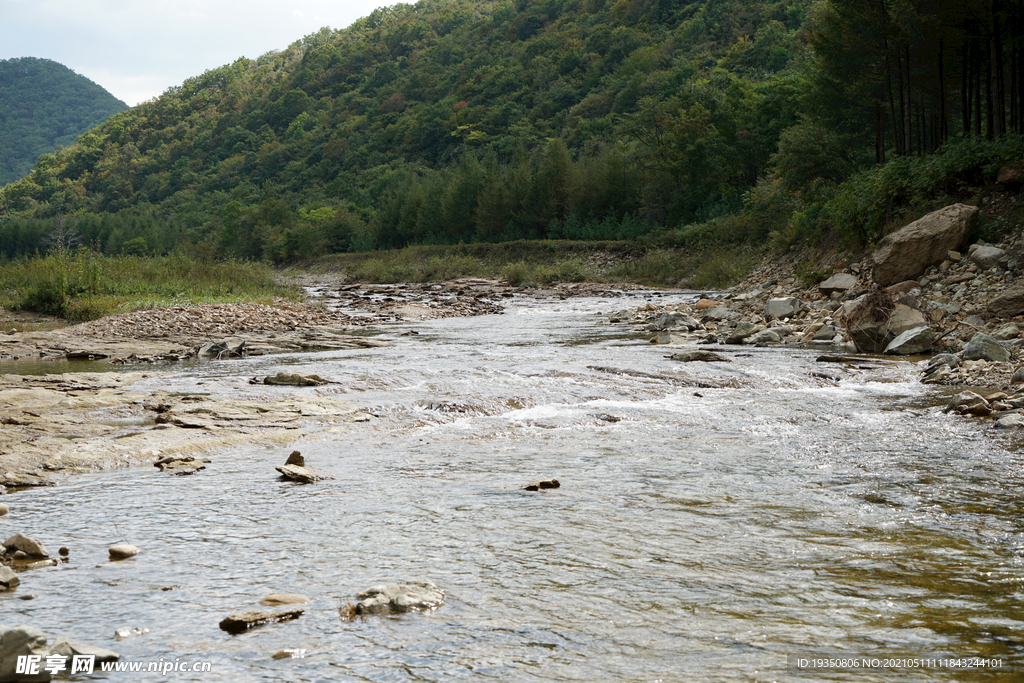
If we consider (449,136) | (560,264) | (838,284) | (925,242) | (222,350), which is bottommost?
(222,350)

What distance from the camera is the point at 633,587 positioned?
4457 mm

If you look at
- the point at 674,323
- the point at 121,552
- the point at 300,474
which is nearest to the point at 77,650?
the point at 121,552

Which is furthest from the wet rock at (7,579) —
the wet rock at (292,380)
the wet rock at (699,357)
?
the wet rock at (699,357)

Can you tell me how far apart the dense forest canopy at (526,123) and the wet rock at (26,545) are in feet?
83.9

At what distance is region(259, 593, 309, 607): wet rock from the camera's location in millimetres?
4242

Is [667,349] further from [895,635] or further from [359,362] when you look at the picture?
[895,635]

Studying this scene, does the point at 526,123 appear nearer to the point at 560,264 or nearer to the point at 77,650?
the point at 560,264

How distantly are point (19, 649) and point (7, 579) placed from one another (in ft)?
4.74

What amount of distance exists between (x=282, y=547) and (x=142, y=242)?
9845 cm

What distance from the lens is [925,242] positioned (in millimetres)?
18641

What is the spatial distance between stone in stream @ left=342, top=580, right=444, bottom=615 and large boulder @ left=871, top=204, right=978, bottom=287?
18001mm

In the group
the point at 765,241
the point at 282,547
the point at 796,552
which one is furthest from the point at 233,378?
the point at 765,241

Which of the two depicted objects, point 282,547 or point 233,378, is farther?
point 233,378

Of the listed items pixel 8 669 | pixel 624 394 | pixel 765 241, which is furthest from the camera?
pixel 765 241
